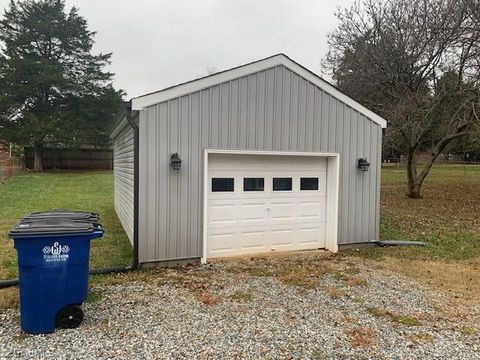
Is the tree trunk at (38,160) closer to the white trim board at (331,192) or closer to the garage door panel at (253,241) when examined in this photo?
the garage door panel at (253,241)

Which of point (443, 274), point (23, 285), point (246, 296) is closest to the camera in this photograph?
point (23, 285)

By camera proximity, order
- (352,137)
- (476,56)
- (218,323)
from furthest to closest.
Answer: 1. (476,56)
2. (352,137)
3. (218,323)

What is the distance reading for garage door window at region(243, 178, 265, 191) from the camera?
6570 mm

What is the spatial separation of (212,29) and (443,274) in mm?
13425

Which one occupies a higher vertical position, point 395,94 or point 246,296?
point 395,94

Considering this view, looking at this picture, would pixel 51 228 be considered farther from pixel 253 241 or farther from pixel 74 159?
pixel 74 159

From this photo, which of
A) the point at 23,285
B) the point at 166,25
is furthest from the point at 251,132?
the point at 166,25

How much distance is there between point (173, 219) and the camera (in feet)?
19.1

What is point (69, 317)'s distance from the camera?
362 centimetres

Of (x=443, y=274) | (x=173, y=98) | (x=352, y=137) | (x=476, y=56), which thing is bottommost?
(x=443, y=274)

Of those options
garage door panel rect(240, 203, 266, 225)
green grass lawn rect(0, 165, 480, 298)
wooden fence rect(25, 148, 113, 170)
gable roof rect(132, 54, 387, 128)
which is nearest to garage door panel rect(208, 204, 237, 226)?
garage door panel rect(240, 203, 266, 225)

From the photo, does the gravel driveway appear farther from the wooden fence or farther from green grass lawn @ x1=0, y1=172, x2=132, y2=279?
the wooden fence

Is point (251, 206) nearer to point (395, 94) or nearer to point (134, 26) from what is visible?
point (395, 94)

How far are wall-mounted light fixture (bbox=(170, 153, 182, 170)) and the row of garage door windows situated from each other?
802 mm
